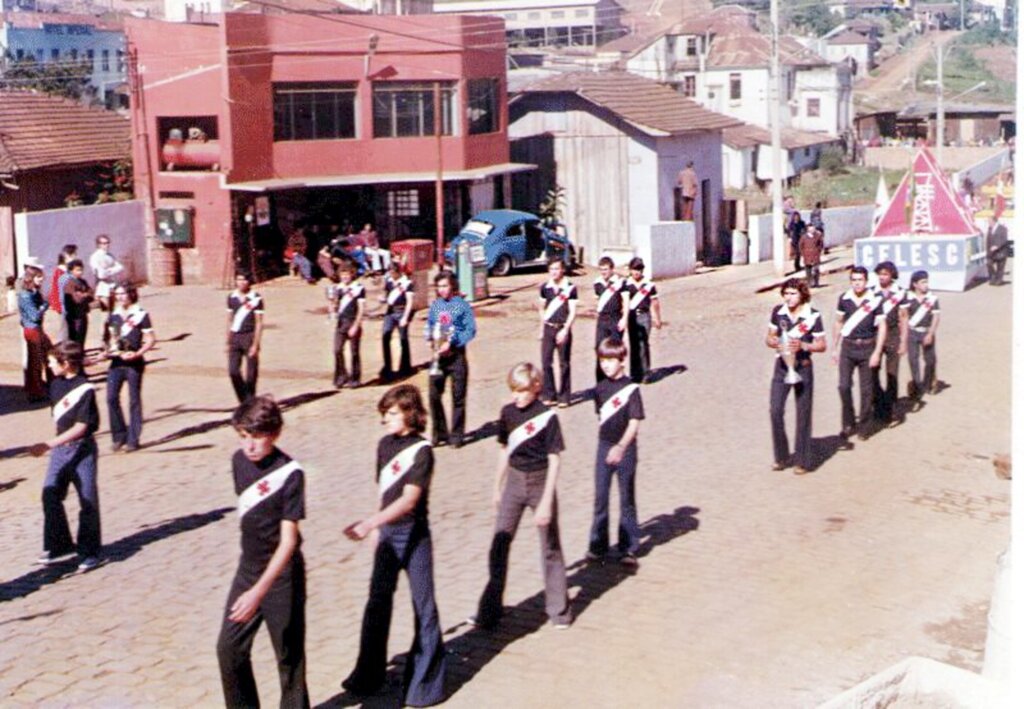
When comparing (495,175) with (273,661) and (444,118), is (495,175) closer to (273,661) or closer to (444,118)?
(444,118)

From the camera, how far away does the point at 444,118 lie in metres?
34.0

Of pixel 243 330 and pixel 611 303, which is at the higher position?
pixel 611 303

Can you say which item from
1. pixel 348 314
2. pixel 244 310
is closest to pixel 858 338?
pixel 348 314

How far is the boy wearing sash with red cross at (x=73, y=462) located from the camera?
10.9 meters

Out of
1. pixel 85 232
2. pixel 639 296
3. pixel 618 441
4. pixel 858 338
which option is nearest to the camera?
pixel 618 441

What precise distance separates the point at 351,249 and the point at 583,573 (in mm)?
21062

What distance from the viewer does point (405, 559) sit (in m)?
8.35

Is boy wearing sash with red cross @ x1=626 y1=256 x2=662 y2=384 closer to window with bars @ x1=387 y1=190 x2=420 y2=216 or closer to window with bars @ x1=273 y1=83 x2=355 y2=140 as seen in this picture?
window with bars @ x1=273 y1=83 x2=355 y2=140

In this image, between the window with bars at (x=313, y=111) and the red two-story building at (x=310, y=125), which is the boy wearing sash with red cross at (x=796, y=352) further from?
the window with bars at (x=313, y=111)

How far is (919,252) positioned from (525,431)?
2073cm

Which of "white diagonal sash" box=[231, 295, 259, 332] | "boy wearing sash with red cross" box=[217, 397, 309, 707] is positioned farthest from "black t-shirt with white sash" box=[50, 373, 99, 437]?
"white diagonal sash" box=[231, 295, 259, 332]

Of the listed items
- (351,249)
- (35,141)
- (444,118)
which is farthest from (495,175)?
(35,141)

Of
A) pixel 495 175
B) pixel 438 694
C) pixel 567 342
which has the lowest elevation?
pixel 438 694

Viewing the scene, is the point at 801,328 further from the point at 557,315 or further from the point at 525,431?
the point at 525,431
